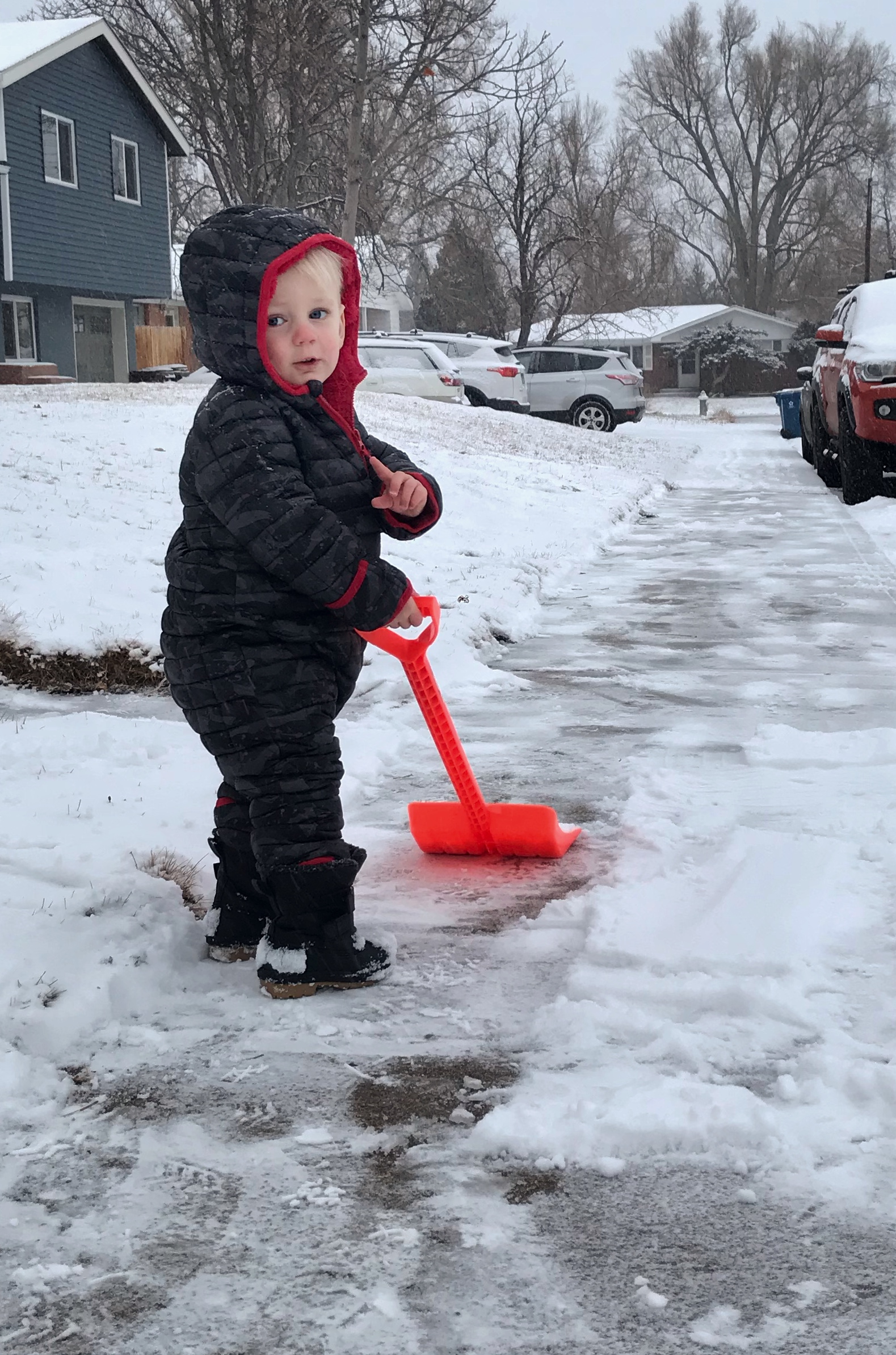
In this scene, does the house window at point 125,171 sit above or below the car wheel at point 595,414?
above

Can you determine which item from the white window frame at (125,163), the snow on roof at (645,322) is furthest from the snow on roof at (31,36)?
the snow on roof at (645,322)

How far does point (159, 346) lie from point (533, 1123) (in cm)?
2959

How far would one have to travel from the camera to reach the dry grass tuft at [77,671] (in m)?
5.45

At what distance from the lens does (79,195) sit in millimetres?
24922

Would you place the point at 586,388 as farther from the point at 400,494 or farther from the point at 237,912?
the point at 237,912

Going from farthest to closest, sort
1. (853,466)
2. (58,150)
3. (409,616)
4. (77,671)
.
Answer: (58,150) < (853,466) < (77,671) < (409,616)

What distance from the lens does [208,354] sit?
2771 millimetres

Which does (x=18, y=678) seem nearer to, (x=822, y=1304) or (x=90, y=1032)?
(x=90, y=1032)

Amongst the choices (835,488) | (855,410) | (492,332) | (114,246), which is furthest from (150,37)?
(855,410)

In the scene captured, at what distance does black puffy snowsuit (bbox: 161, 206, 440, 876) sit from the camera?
2.63 metres

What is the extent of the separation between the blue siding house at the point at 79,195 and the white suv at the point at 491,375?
6876 mm

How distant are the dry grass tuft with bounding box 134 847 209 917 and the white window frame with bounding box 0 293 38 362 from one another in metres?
23.1

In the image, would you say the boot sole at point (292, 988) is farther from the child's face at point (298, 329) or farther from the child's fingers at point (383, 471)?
the child's face at point (298, 329)

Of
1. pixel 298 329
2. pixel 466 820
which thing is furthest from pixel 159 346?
pixel 298 329
